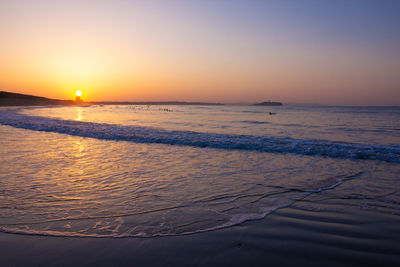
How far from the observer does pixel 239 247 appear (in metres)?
3.50

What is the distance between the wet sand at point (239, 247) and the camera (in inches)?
124

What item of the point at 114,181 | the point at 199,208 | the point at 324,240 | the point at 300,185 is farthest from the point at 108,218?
the point at 300,185

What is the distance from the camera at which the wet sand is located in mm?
3148

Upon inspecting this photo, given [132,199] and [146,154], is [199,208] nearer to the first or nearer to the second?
[132,199]

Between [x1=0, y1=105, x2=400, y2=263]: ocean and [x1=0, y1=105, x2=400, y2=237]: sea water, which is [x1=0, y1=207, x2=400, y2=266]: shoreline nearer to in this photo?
[x1=0, y1=105, x2=400, y2=263]: ocean

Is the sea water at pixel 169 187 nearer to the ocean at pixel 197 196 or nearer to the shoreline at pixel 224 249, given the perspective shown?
the ocean at pixel 197 196

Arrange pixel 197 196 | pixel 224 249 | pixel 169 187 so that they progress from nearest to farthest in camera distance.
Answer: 1. pixel 224 249
2. pixel 197 196
3. pixel 169 187

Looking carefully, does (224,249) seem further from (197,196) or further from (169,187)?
(169,187)

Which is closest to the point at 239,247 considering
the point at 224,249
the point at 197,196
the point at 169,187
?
the point at 224,249

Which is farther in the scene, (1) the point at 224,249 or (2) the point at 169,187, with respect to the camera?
(2) the point at 169,187

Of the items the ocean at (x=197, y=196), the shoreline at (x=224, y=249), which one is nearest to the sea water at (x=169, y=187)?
the ocean at (x=197, y=196)

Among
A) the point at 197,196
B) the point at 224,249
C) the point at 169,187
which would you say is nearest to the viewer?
the point at 224,249

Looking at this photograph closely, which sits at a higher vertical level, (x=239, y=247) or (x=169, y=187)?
(x=169, y=187)

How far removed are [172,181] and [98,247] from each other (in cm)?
321
